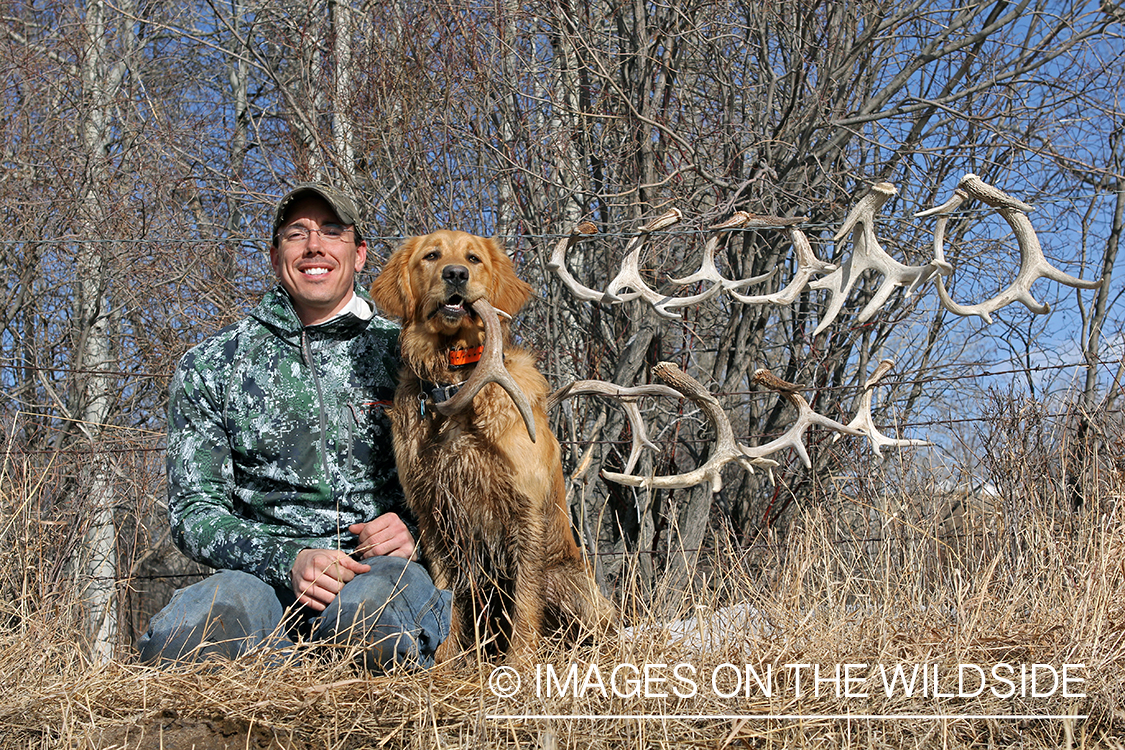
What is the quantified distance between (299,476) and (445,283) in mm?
865

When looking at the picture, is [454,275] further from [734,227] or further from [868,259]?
[868,259]

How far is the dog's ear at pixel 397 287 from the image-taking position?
3420 mm

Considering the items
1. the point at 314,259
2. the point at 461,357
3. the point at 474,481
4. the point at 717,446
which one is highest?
the point at 314,259

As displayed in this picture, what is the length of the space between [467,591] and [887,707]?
1565 mm

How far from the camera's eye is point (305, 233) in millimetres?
3336

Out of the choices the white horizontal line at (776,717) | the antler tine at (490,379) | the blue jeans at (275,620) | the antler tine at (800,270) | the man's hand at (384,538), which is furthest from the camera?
the man's hand at (384,538)

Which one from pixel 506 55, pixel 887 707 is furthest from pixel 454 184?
pixel 887 707

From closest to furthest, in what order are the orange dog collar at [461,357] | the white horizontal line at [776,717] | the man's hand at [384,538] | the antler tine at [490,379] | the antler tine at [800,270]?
1. the white horizontal line at [776,717]
2. the antler tine at [490,379]
3. the antler tine at [800,270]
4. the man's hand at [384,538]
5. the orange dog collar at [461,357]

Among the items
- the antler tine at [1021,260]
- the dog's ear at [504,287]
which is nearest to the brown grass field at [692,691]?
the antler tine at [1021,260]

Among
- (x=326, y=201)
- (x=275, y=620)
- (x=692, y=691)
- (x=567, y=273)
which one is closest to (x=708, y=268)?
(x=567, y=273)

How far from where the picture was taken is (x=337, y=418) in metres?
3.29

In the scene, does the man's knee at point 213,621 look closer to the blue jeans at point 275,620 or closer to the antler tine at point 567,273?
the blue jeans at point 275,620

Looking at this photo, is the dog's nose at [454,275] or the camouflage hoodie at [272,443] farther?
the dog's nose at [454,275]

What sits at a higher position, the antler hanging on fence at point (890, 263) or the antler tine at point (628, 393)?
the antler hanging on fence at point (890, 263)
